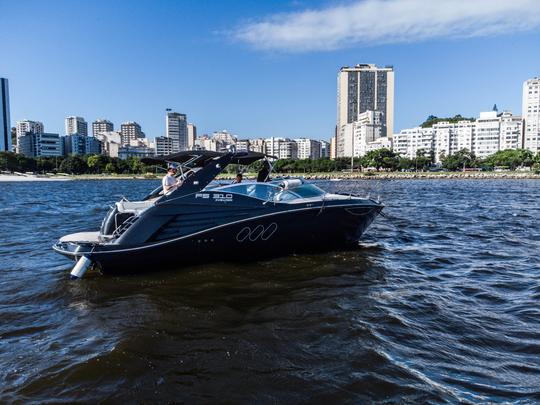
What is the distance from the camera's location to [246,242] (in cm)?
1165

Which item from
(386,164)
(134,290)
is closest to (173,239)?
(134,290)

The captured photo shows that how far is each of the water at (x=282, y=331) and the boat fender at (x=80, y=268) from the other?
0.32 metres

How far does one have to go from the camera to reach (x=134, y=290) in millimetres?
9750

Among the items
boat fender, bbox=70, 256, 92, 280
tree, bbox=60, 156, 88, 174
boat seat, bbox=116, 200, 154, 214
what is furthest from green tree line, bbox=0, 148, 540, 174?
boat fender, bbox=70, 256, 92, 280

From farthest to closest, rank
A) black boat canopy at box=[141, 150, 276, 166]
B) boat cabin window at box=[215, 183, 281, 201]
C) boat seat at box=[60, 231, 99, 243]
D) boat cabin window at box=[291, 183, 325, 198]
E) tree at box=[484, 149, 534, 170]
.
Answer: tree at box=[484, 149, 534, 170] → boat cabin window at box=[291, 183, 325, 198] → black boat canopy at box=[141, 150, 276, 166] → boat seat at box=[60, 231, 99, 243] → boat cabin window at box=[215, 183, 281, 201]

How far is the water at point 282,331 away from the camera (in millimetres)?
5414

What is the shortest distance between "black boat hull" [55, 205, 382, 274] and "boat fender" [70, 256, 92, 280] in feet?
0.44

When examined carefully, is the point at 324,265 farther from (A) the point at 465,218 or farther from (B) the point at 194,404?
(A) the point at 465,218

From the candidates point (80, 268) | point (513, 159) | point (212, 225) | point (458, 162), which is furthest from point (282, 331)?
point (458, 162)

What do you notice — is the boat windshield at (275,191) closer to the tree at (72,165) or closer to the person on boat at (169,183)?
the person on boat at (169,183)

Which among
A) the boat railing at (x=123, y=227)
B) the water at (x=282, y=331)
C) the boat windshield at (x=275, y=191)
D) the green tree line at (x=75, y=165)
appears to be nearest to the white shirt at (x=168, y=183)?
the boat railing at (x=123, y=227)

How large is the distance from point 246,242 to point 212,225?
3.66 ft

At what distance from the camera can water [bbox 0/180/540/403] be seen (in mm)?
5414

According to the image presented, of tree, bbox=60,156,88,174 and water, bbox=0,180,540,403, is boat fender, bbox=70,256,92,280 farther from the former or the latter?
tree, bbox=60,156,88,174
